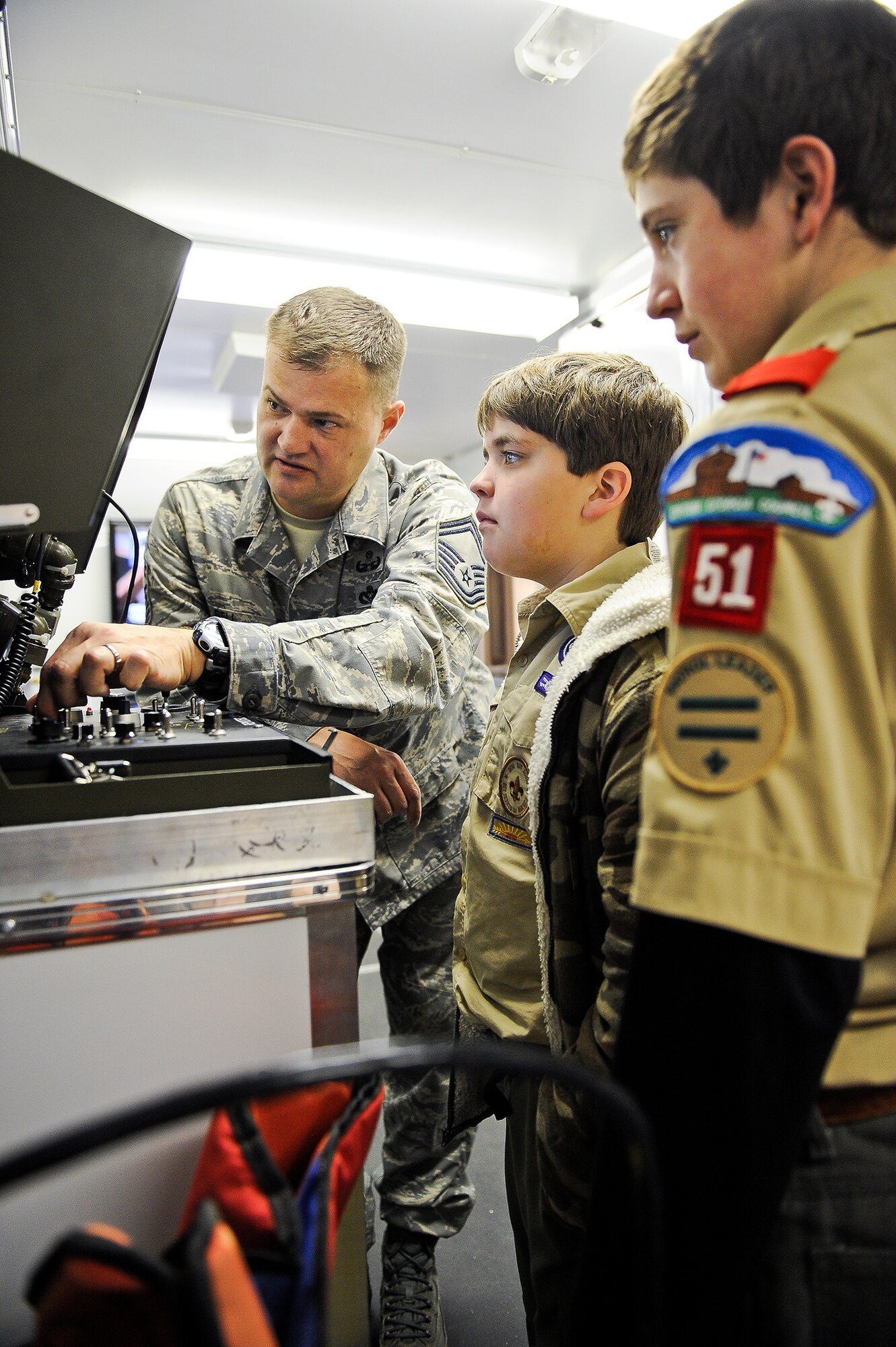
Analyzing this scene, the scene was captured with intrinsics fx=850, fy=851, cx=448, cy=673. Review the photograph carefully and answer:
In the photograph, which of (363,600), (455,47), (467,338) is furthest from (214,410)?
(363,600)

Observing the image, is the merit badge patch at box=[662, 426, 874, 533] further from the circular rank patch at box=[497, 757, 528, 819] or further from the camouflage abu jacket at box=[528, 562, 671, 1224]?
the circular rank patch at box=[497, 757, 528, 819]

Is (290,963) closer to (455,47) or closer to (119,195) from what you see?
(455,47)

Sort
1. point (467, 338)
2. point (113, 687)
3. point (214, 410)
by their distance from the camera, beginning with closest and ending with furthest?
point (113, 687)
point (467, 338)
point (214, 410)

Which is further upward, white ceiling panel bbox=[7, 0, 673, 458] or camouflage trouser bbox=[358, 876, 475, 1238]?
white ceiling panel bbox=[7, 0, 673, 458]

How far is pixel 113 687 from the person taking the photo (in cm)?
96

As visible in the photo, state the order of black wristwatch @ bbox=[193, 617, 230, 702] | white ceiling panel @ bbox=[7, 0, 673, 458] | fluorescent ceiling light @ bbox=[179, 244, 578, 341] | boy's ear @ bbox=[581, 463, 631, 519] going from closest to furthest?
black wristwatch @ bbox=[193, 617, 230, 702] → boy's ear @ bbox=[581, 463, 631, 519] → white ceiling panel @ bbox=[7, 0, 673, 458] → fluorescent ceiling light @ bbox=[179, 244, 578, 341]

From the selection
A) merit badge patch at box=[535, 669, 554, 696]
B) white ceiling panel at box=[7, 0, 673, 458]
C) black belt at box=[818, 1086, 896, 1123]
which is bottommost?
black belt at box=[818, 1086, 896, 1123]

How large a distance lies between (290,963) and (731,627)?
47cm

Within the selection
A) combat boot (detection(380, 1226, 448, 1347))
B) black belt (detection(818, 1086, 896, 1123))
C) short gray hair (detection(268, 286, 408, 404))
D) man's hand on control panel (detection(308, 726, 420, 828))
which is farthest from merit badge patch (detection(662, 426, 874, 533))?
combat boot (detection(380, 1226, 448, 1347))

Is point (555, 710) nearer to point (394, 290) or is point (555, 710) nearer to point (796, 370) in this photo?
point (796, 370)

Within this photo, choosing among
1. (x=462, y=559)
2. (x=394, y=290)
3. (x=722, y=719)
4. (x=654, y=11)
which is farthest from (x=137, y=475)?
(x=722, y=719)

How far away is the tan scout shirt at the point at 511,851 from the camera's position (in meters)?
0.97

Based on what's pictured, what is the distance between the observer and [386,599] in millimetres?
1227

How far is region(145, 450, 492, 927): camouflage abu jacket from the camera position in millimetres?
1330
